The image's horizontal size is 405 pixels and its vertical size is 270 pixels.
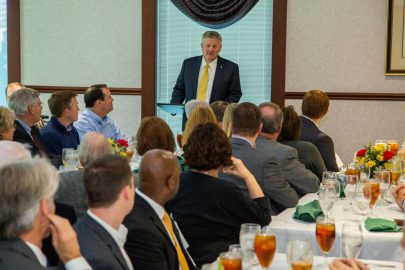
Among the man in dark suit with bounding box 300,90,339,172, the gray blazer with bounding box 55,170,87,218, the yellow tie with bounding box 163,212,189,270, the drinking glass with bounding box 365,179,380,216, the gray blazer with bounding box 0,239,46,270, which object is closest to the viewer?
the gray blazer with bounding box 0,239,46,270

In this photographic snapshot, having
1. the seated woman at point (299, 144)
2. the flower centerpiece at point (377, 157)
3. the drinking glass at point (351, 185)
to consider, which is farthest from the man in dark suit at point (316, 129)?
the drinking glass at point (351, 185)

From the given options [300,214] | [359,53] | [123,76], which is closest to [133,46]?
[123,76]

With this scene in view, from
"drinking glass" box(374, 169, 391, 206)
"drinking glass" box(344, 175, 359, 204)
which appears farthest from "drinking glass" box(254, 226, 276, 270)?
"drinking glass" box(374, 169, 391, 206)

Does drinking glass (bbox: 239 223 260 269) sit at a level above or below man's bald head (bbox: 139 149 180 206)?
below

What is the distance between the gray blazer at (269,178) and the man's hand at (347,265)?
137 cm

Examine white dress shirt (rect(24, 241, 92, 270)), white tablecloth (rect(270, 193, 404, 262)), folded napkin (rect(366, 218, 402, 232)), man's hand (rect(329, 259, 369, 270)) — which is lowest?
white tablecloth (rect(270, 193, 404, 262))

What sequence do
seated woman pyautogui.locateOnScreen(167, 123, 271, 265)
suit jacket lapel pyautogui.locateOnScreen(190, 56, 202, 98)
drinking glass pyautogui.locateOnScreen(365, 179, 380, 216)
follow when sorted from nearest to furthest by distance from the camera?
1. seated woman pyautogui.locateOnScreen(167, 123, 271, 265)
2. drinking glass pyautogui.locateOnScreen(365, 179, 380, 216)
3. suit jacket lapel pyautogui.locateOnScreen(190, 56, 202, 98)

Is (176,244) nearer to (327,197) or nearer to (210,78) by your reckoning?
(327,197)

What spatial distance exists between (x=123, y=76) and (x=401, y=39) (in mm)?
3173

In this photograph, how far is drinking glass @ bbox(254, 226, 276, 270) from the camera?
2.34m

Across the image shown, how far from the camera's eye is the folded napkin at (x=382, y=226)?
10.2 ft

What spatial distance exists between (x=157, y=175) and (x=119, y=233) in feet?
1.43

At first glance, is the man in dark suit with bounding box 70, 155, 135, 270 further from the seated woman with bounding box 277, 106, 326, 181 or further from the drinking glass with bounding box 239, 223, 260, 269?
the seated woman with bounding box 277, 106, 326, 181

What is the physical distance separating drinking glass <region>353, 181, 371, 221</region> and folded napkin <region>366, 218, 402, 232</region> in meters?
0.19
